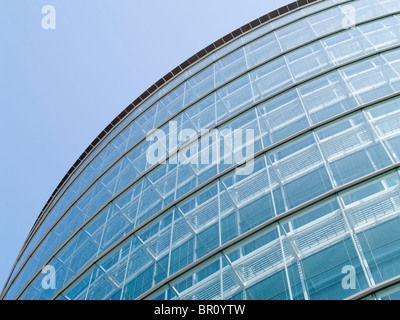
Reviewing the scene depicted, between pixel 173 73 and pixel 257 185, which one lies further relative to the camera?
pixel 173 73

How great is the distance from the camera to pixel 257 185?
49.9 ft

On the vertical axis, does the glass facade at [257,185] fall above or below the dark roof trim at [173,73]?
below

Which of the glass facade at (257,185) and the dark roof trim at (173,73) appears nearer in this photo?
the glass facade at (257,185)

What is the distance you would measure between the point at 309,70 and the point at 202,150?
5.26 m

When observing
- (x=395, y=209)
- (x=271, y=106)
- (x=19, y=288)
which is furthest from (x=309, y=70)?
(x=19, y=288)

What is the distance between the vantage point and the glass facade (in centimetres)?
1206

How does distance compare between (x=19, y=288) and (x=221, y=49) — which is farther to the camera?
(x=221, y=49)

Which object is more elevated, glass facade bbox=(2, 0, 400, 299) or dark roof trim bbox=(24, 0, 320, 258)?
dark roof trim bbox=(24, 0, 320, 258)

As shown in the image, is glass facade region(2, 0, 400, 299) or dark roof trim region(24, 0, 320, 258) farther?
dark roof trim region(24, 0, 320, 258)

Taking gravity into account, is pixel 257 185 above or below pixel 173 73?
below

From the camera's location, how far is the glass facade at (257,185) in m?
12.1

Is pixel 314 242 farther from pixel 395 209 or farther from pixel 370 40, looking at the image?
pixel 370 40
